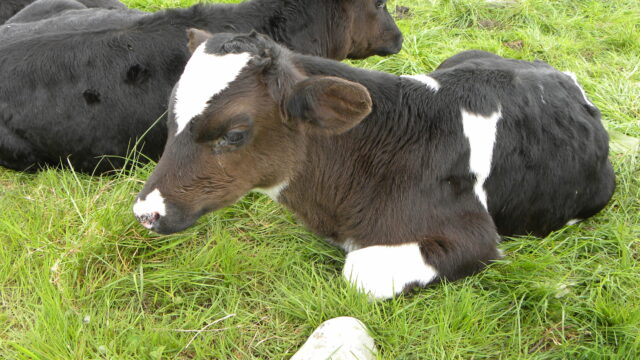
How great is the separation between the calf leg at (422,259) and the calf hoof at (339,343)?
0.34 m

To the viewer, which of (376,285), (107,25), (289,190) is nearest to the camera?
(376,285)

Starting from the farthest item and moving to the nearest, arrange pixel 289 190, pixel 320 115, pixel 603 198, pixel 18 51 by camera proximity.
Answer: pixel 18 51 < pixel 603 198 < pixel 289 190 < pixel 320 115

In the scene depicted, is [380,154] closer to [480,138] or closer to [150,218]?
[480,138]

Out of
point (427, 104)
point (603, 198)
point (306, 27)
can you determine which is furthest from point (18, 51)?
point (603, 198)

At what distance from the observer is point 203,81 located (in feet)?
9.92

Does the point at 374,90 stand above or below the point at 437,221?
above

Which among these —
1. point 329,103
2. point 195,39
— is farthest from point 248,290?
point 195,39

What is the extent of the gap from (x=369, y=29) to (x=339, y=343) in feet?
11.7

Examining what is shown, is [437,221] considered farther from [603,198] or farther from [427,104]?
[603,198]

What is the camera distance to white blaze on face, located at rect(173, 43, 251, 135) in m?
2.99

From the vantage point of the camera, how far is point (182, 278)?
137 inches

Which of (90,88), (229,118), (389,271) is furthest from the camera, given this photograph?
(90,88)

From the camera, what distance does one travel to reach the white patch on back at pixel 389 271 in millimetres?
3322

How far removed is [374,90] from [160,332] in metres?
1.83
